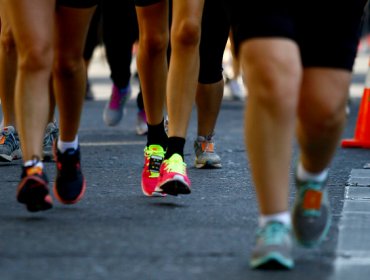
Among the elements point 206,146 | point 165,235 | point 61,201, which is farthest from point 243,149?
point 165,235

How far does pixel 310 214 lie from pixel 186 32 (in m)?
1.70

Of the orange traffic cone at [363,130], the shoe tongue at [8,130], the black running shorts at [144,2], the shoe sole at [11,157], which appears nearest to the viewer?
the black running shorts at [144,2]

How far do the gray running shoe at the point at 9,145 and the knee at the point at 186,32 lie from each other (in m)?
1.94

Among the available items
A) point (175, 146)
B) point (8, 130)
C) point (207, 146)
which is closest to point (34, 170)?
point (175, 146)

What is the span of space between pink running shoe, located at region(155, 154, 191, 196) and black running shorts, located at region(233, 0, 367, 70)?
1.40 metres

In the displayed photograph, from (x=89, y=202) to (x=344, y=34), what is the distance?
1879 millimetres

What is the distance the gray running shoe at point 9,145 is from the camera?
7324mm

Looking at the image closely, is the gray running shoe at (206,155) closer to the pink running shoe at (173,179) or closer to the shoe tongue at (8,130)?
the shoe tongue at (8,130)

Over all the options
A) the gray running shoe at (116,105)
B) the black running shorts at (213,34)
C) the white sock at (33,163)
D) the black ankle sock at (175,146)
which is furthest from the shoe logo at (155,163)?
the gray running shoe at (116,105)

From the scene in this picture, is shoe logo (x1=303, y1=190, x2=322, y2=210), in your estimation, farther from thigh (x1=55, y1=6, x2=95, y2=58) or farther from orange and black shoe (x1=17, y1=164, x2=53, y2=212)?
thigh (x1=55, y1=6, x2=95, y2=58)

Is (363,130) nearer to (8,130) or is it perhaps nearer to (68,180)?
(8,130)

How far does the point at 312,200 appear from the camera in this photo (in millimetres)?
4277

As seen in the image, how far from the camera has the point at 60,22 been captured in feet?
16.8

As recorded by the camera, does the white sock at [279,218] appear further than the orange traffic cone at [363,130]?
No
